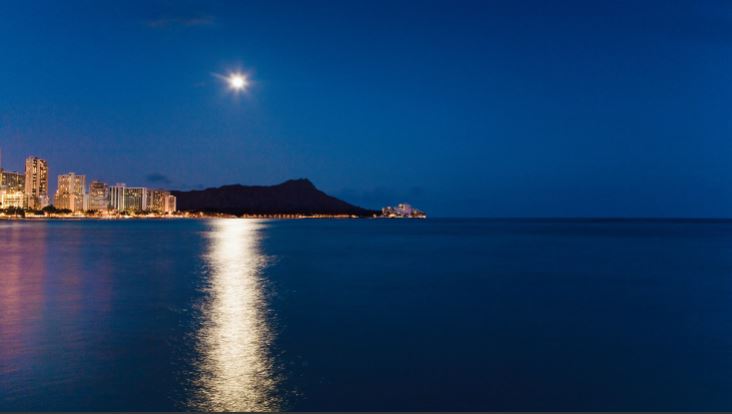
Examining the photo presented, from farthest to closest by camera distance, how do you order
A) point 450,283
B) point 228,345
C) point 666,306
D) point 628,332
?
point 450,283 < point 666,306 < point 628,332 < point 228,345

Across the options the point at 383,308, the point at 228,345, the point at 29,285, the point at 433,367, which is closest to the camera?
the point at 433,367

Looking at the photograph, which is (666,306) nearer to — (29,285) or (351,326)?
(351,326)

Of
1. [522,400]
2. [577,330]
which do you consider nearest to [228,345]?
[522,400]

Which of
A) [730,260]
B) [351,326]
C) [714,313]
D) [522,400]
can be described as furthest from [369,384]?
[730,260]

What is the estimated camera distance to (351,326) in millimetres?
17125

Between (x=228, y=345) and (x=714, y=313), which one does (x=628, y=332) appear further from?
(x=228, y=345)

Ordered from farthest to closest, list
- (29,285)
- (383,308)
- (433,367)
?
(29,285)
(383,308)
(433,367)

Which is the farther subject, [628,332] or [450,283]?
[450,283]

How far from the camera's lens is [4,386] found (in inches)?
416

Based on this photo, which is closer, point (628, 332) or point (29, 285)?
point (628, 332)

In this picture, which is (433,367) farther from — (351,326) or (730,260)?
(730,260)

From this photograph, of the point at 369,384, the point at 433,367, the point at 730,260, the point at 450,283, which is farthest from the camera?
the point at 730,260

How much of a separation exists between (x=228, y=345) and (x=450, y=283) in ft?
56.5

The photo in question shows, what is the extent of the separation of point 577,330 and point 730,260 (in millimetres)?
38490
